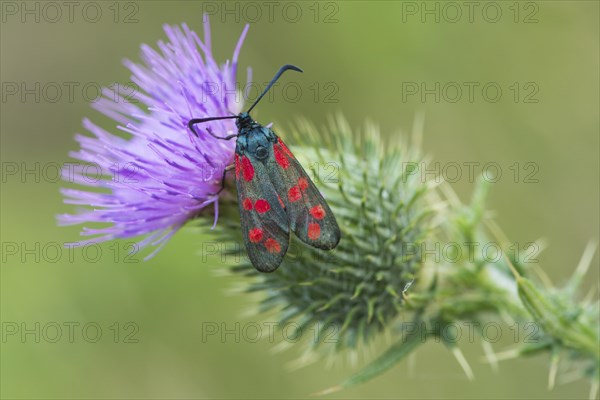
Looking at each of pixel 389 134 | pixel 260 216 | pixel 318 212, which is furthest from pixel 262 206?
pixel 389 134

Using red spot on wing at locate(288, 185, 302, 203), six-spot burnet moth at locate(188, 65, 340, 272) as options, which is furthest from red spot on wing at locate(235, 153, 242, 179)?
red spot on wing at locate(288, 185, 302, 203)

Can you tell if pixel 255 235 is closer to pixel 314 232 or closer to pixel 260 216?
pixel 260 216

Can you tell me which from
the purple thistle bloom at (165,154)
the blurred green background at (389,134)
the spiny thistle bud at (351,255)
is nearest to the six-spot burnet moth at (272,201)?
the purple thistle bloom at (165,154)

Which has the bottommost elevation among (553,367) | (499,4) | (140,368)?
(140,368)

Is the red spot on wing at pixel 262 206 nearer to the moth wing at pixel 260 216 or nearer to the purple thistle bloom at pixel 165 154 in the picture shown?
the moth wing at pixel 260 216

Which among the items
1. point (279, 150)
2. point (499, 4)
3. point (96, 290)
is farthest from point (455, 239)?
point (96, 290)

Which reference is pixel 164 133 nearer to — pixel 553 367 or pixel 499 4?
pixel 553 367
